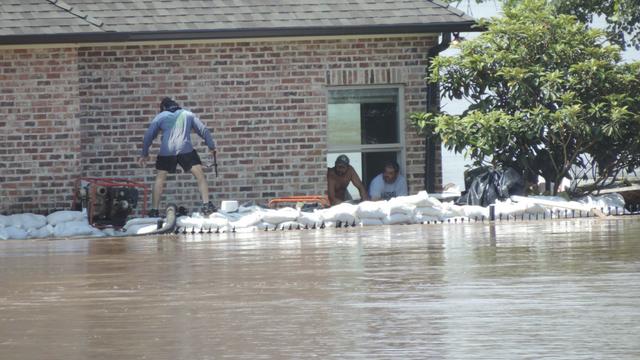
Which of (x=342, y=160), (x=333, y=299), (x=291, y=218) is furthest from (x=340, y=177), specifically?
(x=333, y=299)

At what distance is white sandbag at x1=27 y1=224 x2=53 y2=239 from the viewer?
59.4ft

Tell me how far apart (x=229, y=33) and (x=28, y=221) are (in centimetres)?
377

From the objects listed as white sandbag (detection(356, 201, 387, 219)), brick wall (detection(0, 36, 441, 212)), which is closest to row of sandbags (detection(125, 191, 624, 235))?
white sandbag (detection(356, 201, 387, 219))

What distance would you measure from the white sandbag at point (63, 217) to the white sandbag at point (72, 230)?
6.6 inches

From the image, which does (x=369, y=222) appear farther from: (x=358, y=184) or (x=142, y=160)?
(x=142, y=160)

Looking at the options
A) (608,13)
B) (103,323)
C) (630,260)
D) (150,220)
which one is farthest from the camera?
(608,13)

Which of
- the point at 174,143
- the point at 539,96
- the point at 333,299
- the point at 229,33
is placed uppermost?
the point at 229,33

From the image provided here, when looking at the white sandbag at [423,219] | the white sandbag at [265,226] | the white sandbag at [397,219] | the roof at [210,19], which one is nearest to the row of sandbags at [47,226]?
the white sandbag at [265,226]

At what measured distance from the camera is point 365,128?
840 inches

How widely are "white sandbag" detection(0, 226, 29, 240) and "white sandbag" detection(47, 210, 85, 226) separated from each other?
376 mm

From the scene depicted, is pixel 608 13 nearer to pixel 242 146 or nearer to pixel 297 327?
pixel 242 146

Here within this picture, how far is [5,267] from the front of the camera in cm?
1329

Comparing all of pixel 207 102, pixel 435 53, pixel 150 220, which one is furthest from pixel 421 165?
pixel 150 220

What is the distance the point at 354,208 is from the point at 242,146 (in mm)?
2930
